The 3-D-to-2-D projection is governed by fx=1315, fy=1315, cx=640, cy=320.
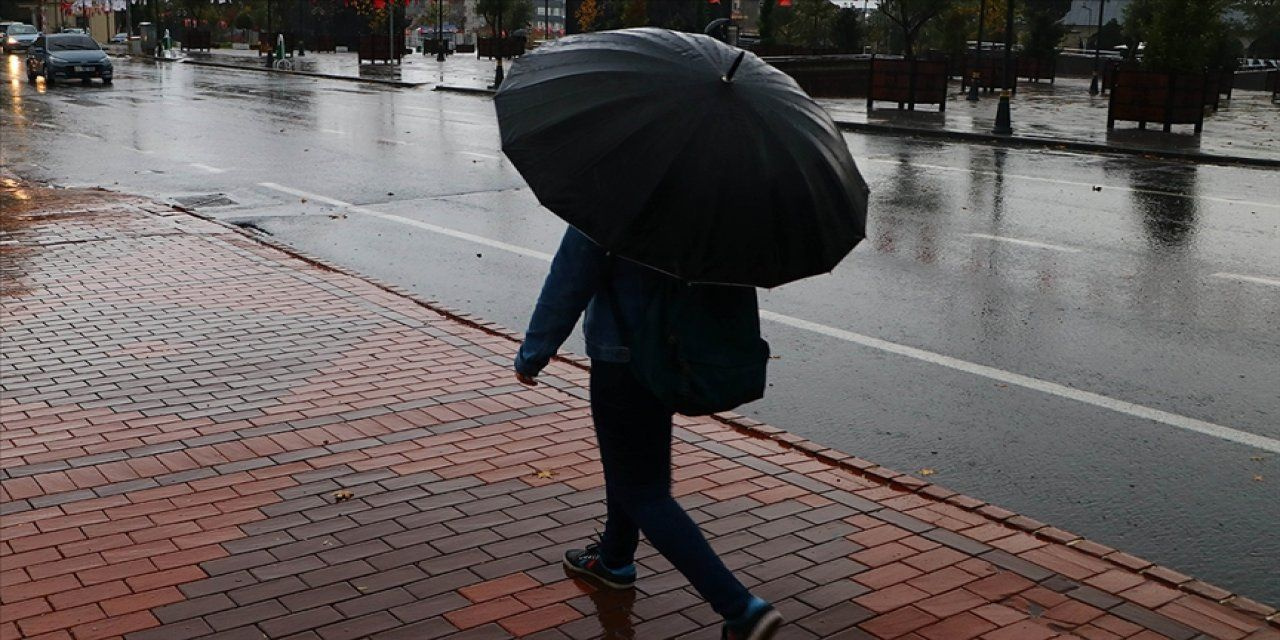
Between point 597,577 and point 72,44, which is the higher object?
point 72,44

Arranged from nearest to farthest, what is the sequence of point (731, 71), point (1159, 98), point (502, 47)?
point (731, 71)
point (1159, 98)
point (502, 47)

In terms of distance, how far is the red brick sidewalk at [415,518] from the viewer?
172 inches

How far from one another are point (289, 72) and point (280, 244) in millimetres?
36303

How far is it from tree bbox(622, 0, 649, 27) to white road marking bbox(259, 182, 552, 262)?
38.4 m

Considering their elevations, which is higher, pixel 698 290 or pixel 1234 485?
pixel 698 290

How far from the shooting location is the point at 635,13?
174 ft

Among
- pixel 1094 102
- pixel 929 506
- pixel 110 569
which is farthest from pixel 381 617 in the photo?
pixel 1094 102

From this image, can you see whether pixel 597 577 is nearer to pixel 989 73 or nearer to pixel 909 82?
pixel 909 82

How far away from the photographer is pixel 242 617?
14.1 ft

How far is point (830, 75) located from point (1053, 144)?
15356 millimetres

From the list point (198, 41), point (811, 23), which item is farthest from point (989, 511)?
point (198, 41)

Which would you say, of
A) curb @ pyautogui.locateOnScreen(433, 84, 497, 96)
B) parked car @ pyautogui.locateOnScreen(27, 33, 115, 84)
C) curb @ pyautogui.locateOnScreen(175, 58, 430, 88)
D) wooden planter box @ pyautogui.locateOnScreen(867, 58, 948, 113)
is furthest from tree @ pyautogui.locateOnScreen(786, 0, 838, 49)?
parked car @ pyautogui.locateOnScreen(27, 33, 115, 84)

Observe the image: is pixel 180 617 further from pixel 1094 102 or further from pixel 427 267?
pixel 1094 102

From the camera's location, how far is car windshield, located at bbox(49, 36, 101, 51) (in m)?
37.9
